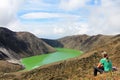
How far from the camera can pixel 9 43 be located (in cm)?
19700

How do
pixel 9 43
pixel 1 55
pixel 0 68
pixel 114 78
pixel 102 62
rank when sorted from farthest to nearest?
pixel 9 43, pixel 1 55, pixel 0 68, pixel 102 62, pixel 114 78

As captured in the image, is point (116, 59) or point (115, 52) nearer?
point (116, 59)

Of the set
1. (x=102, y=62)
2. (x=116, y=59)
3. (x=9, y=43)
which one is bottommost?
(x=102, y=62)

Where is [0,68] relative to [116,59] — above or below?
above

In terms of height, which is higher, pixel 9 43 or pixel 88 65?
pixel 9 43

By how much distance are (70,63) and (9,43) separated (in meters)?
126

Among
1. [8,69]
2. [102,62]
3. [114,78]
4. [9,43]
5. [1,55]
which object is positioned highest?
[9,43]

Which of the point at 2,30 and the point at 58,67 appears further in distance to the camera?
the point at 2,30

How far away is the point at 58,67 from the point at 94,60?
28.8ft

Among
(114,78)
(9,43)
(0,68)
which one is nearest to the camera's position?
(114,78)

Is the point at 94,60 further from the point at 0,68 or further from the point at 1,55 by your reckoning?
the point at 1,55

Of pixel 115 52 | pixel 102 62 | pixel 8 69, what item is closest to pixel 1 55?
pixel 8 69

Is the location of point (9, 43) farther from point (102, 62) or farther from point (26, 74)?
point (102, 62)

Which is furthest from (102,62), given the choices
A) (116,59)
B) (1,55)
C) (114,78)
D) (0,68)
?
(1,55)
